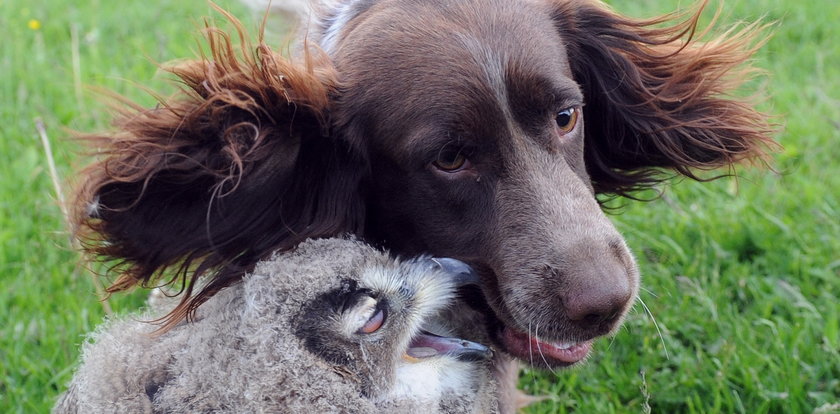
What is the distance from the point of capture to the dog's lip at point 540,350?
2.94 m

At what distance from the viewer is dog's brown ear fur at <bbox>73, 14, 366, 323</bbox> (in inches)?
109

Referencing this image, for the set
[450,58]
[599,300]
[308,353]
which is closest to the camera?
[308,353]

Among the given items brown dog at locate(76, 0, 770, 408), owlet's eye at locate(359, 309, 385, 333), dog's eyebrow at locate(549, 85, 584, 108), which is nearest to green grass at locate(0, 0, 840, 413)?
brown dog at locate(76, 0, 770, 408)

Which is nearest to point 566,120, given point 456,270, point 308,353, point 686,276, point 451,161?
point 451,161

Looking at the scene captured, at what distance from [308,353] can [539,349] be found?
3.19 feet

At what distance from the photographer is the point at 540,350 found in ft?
9.66

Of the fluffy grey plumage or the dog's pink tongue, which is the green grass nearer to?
the dog's pink tongue

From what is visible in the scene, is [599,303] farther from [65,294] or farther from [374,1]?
[65,294]

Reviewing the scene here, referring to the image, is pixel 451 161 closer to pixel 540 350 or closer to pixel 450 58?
pixel 450 58

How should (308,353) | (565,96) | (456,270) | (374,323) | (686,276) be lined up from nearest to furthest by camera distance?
(308,353) → (374,323) → (456,270) → (565,96) → (686,276)

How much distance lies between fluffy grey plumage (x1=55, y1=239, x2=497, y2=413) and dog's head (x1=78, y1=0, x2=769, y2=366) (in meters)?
0.33

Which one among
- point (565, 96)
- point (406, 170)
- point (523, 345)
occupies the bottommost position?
point (523, 345)

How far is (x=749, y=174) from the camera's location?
A: 15.8ft

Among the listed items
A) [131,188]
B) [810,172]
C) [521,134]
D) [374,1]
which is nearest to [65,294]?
[131,188]
